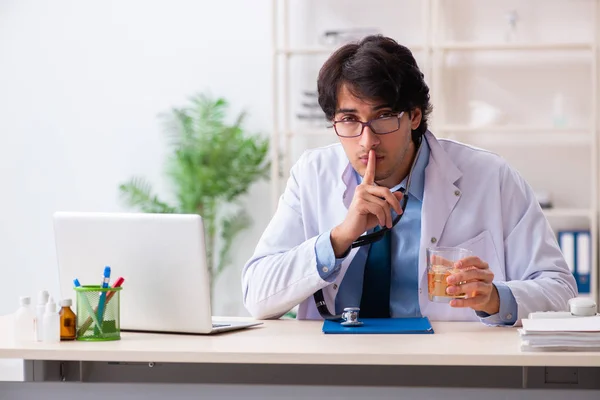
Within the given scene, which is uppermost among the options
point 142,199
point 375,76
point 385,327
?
point 375,76

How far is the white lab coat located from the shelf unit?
214 cm

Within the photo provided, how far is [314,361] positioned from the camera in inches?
64.5

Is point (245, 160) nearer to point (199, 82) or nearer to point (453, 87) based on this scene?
point (199, 82)

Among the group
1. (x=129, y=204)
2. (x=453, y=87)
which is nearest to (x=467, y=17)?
(x=453, y=87)

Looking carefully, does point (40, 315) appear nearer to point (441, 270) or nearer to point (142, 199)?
point (441, 270)

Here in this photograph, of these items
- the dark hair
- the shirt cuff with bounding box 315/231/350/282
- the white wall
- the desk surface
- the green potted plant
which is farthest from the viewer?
the white wall

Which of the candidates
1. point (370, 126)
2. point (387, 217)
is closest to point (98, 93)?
point (370, 126)

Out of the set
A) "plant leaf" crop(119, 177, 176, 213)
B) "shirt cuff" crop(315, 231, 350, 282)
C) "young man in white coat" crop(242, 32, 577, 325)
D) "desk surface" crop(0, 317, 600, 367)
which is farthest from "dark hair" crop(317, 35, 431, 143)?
"plant leaf" crop(119, 177, 176, 213)

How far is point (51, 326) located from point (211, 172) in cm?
286

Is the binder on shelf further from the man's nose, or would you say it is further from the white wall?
the man's nose

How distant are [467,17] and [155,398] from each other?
11.4 feet

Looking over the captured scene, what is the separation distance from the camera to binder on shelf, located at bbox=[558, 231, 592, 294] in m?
4.41

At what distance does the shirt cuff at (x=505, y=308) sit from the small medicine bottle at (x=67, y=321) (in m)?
0.92

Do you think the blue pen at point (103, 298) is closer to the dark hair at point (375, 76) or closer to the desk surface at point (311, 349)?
the desk surface at point (311, 349)
